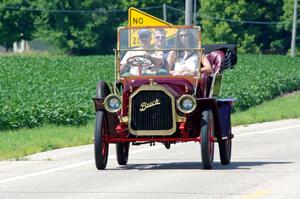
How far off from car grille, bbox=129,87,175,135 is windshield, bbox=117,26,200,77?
2.06 ft

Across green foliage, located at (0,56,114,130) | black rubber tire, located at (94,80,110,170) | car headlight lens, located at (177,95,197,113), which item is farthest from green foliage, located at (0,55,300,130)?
car headlight lens, located at (177,95,197,113)

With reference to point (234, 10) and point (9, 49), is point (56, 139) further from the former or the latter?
point (9, 49)

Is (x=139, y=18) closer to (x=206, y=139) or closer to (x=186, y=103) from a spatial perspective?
(x=186, y=103)

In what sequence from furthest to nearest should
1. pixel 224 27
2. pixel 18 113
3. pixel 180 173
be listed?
1. pixel 224 27
2. pixel 18 113
3. pixel 180 173

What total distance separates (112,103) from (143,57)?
3.89ft

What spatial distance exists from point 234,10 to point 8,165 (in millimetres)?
96813

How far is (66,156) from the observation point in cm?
1923

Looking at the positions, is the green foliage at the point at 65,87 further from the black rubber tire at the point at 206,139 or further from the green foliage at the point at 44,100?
the black rubber tire at the point at 206,139

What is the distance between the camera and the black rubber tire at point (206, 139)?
52.0ft

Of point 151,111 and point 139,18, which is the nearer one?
point 151,111

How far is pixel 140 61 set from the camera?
671 inches

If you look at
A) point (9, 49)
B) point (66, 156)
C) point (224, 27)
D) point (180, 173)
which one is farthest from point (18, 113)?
point (9, 49)

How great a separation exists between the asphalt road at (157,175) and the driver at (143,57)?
1430 mm

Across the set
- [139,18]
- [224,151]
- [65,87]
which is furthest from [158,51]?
[65,87]
